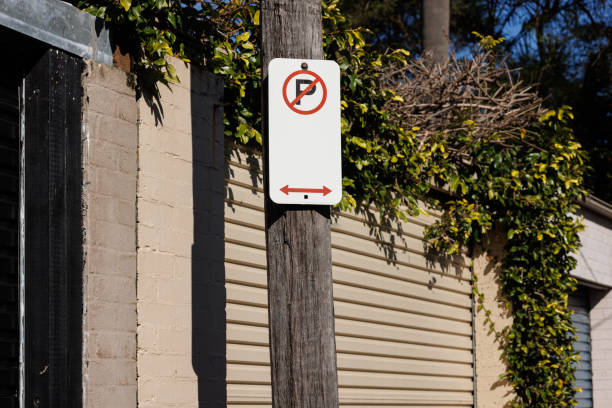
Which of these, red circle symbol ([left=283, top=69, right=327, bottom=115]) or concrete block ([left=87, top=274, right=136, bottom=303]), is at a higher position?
red circle symbol ([left=283, top=69, right=327, bottom=115])

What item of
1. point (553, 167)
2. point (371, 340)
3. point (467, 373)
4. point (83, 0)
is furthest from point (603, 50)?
point (83, 0)

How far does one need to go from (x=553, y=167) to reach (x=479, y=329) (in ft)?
6.26

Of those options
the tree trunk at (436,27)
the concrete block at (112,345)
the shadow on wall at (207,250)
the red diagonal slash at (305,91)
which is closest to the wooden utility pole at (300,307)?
the red diagonal slash at (305,91)

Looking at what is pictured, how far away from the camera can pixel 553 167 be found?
9.24 meters

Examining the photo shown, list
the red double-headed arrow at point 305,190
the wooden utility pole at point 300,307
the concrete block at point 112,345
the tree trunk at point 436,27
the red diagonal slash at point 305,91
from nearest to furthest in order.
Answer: the wooden utility pole at point 300,307, the red double-headed arrow at point 305,190, the red diagonal slash at point 305,91, the concrete block at point 112,345, the tree trunk at point 436,27

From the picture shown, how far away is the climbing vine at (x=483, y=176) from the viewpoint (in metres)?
7.10

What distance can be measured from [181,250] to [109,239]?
1.82 ft

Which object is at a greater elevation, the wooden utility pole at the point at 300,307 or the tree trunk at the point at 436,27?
the tree trunk at the point at 436,27

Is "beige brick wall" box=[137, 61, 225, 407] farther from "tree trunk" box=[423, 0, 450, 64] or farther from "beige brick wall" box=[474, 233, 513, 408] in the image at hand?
"tree trunk" box=[423, 0, 450, 64]

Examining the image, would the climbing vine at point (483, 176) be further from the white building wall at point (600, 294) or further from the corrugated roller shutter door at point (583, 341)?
the corrugated roller shutter door at point (583, 341)

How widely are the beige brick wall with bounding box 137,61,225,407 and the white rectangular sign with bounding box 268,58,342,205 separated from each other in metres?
1.20

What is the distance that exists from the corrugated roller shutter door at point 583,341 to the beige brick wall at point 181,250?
298 inches

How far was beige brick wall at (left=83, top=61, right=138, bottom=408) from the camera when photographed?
434 cm

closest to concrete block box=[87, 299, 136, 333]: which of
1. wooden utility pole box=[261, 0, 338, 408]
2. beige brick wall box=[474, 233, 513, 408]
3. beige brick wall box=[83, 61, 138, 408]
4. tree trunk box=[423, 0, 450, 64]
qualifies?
beige brick wall box=[83, 61, 138, 408]
